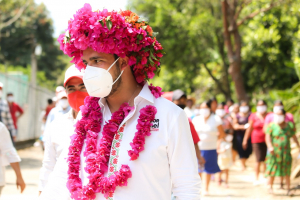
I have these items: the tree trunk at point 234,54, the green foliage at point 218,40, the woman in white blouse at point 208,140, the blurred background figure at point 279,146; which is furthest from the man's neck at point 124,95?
the green foliage at point 218,40

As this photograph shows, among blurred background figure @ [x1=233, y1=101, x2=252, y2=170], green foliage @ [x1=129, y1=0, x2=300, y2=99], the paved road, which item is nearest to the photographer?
the paved road

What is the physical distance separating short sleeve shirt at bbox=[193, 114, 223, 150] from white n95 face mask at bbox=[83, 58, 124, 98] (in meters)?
6.19

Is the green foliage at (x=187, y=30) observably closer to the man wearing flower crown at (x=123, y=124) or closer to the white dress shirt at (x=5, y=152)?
the white dress shirt at (x=5, y=152)

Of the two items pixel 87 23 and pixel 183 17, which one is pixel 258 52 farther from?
pixel 87 23

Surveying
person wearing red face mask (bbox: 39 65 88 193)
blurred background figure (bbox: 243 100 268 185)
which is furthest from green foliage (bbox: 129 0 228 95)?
person wearing red face mask (bbox: 39 65 88 193)

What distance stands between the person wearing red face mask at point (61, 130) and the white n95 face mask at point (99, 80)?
0.90 m

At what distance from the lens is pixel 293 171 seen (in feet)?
35.8

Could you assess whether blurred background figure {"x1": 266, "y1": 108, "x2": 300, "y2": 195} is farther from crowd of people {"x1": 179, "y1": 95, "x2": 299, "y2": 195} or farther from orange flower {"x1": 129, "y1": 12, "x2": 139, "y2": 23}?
orange flower {"x1": 129, "y1": 12, "x2": 139, "y2": 23}

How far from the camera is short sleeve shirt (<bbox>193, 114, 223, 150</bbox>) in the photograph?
8.80 metres

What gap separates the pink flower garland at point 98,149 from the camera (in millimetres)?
2625

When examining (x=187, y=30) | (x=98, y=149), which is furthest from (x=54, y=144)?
(x=187, y=30)

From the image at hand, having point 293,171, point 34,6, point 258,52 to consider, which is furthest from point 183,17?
point 34,6

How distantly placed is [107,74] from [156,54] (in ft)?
1.42

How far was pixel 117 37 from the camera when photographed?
9.14ft
